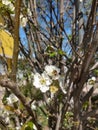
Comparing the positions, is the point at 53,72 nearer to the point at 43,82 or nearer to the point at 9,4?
the point at 43,82

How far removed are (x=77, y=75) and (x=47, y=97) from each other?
1.42 feet

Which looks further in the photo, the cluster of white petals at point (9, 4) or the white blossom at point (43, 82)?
the cluster of white petals at point (9, 4)

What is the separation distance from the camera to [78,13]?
2.10 m

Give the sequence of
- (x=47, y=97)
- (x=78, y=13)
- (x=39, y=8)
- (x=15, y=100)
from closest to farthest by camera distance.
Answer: (x=15, y=100) → (x=47, y=97) → (x=78, y=13) → (x=39, y=8)

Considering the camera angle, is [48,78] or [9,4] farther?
[9,4]

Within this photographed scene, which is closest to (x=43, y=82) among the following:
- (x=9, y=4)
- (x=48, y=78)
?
(x=48, y=78)

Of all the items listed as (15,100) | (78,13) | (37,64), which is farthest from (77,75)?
(78,13)

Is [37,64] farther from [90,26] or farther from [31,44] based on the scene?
[90,26]

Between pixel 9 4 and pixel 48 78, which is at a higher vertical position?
pixel 9 4

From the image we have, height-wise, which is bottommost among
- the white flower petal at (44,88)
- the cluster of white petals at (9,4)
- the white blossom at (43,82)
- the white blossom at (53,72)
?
the white flower petal at (44,88)

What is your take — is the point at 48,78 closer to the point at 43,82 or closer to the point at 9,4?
the point at 43,82

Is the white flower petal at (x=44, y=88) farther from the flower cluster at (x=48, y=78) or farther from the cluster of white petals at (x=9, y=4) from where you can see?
the cluster of white petals at (x=9, y=4)

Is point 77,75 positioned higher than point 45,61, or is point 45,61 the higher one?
point 45,61

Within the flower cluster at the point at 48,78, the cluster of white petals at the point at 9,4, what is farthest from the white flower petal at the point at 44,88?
the cluster of white petals at the point at 9,4
